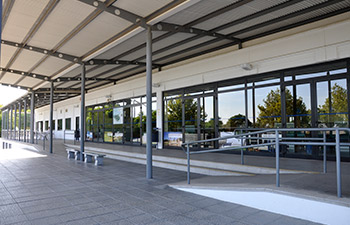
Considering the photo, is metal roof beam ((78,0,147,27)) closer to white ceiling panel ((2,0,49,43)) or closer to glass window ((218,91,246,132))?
white ceiling panel ((2,0,49,43))

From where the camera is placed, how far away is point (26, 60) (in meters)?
10.3

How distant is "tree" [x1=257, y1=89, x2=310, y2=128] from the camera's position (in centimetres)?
698

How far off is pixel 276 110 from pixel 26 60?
9522mm

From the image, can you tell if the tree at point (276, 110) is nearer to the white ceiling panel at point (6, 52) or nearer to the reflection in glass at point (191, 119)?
the reflection in glass at point (191, 119)

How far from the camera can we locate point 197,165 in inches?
269

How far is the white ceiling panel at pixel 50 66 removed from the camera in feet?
32.9

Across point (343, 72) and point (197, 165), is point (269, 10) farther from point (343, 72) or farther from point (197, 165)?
point (197, 165)

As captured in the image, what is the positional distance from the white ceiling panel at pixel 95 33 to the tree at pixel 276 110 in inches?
179

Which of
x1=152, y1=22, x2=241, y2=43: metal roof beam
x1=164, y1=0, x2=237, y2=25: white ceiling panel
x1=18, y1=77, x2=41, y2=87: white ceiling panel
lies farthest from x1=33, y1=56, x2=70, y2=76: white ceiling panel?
x1=164, y1=0, x2=237, y2=25: white ceiling panel

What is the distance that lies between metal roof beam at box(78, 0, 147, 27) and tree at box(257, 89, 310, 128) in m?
4.20

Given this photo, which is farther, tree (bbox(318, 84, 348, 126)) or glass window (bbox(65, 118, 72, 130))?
glass window (bbox(65, 118, 72, 130))

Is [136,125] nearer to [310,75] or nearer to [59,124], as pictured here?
[310,75]

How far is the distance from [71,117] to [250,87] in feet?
56.9

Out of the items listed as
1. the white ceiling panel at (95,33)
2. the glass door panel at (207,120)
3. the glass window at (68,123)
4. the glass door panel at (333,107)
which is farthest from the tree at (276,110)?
the glass window at (68,123)
